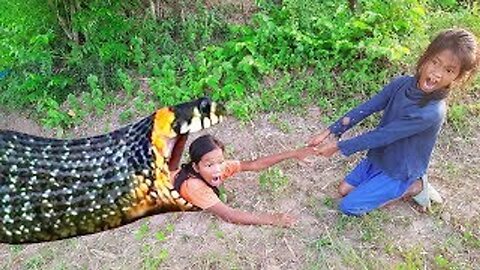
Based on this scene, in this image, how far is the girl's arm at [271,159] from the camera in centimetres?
385

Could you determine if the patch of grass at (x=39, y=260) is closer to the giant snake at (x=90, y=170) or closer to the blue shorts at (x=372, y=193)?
the giant snake at (x=90, y=170)

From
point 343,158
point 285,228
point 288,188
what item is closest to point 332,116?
point 343,158

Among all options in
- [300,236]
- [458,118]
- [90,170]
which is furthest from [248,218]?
[458,118]

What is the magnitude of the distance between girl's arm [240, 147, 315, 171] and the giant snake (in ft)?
2.27

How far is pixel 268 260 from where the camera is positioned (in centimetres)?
365

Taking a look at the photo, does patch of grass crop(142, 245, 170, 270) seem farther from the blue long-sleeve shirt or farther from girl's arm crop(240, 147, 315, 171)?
the blue long-sleeve shirt

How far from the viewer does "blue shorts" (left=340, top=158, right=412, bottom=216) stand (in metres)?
3.83

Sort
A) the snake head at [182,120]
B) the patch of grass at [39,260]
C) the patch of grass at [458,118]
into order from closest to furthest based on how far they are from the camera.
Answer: the snake head at [182,120], the patch of grass at [39,260], the patch of grass at [458,118]

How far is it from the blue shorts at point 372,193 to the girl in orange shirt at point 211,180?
321 millimetres

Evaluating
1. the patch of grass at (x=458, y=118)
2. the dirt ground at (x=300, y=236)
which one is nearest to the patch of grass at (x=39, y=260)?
the dirt ground at (x=300, y=236)

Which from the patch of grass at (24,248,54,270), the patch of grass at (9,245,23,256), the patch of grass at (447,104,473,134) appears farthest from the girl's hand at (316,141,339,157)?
the patch of grass at (9,245,23,256)

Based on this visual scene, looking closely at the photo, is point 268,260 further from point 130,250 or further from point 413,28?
point 413,28

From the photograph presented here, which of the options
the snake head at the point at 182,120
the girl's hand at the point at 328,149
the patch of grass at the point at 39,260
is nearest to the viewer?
the snake head at the point at 182,120

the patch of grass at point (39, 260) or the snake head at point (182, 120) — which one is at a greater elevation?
the snake head at point (182, 120)
